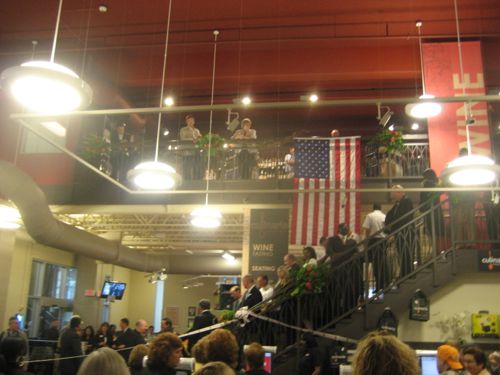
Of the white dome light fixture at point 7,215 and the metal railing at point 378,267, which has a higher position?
the white dome light fixture at point 7,215

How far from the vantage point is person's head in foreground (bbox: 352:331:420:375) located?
5.75 feet

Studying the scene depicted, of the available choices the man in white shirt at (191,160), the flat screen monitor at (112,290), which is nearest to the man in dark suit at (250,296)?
the man in white shirt at (191,160)

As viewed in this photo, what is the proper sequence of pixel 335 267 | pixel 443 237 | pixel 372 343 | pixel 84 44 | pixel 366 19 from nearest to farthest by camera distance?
pixel 372 343, pixel 335 267, pixel 443 237, pixel 366 19, pixel 84 44

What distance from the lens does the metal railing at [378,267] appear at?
26.6ft

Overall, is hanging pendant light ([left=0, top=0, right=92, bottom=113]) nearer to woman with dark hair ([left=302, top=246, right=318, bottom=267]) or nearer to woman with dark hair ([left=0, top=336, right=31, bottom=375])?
woman with dark hair ([left=0, top=336, right=31, bottom=375])

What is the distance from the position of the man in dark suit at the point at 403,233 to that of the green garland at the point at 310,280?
1328 millimetres

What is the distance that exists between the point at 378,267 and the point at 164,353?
554 cm

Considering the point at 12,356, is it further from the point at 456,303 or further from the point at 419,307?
the point at 456,303

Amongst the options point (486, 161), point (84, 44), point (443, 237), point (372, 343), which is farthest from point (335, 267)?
point (84, 44)

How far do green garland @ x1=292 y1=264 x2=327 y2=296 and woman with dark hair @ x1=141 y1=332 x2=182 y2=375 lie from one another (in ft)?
15.1

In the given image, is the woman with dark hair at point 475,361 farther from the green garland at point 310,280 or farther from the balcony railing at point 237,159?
the balcony railing at point 237,159

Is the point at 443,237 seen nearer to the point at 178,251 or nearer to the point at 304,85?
the point at 304,85

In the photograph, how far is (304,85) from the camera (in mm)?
13750

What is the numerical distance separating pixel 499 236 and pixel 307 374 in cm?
419
